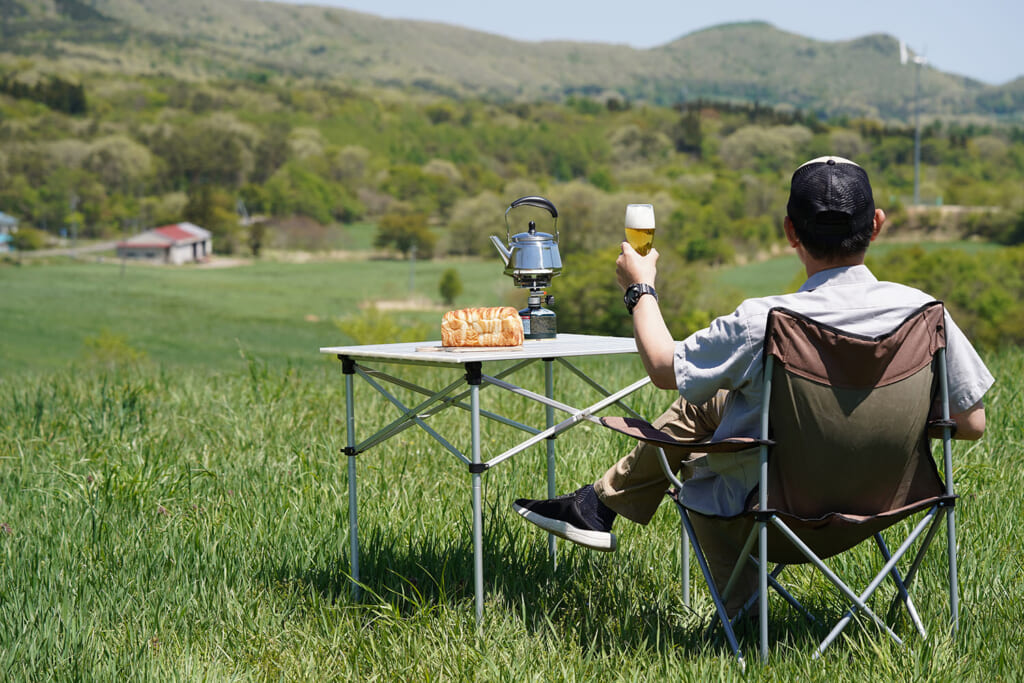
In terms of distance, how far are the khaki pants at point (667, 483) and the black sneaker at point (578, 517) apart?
3 cm

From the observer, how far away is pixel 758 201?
84500mm

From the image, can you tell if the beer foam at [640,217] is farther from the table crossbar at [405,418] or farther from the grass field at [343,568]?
the grass field at [343,568]

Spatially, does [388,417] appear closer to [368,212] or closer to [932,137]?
[368,212]

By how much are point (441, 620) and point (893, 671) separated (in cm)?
95

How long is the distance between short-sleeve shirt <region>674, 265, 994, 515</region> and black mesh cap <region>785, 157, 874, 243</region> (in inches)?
3.2

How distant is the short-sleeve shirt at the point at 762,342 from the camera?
1688 millimetres

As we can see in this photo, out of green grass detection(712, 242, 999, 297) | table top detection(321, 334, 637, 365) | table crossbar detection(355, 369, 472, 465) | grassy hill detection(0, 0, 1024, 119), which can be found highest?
grassy hill detection(0, 0, 1024, 119)

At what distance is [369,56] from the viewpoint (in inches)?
6373

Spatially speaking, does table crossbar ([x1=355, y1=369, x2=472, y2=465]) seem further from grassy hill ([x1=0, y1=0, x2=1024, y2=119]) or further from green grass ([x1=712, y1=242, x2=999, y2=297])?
grassy hill ([x1=0, y1=0, x2=1024, y2=119])

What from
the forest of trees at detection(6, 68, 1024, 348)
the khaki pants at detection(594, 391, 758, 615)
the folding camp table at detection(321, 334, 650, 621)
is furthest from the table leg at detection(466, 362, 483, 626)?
the forest of trees at detection(6, 68, 1024, 348)

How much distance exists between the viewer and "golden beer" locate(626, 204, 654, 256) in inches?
80.2

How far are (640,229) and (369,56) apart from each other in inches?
6639

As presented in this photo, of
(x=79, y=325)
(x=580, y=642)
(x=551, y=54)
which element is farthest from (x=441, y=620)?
(x=551, y=54)

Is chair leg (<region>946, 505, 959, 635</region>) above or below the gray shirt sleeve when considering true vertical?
below
